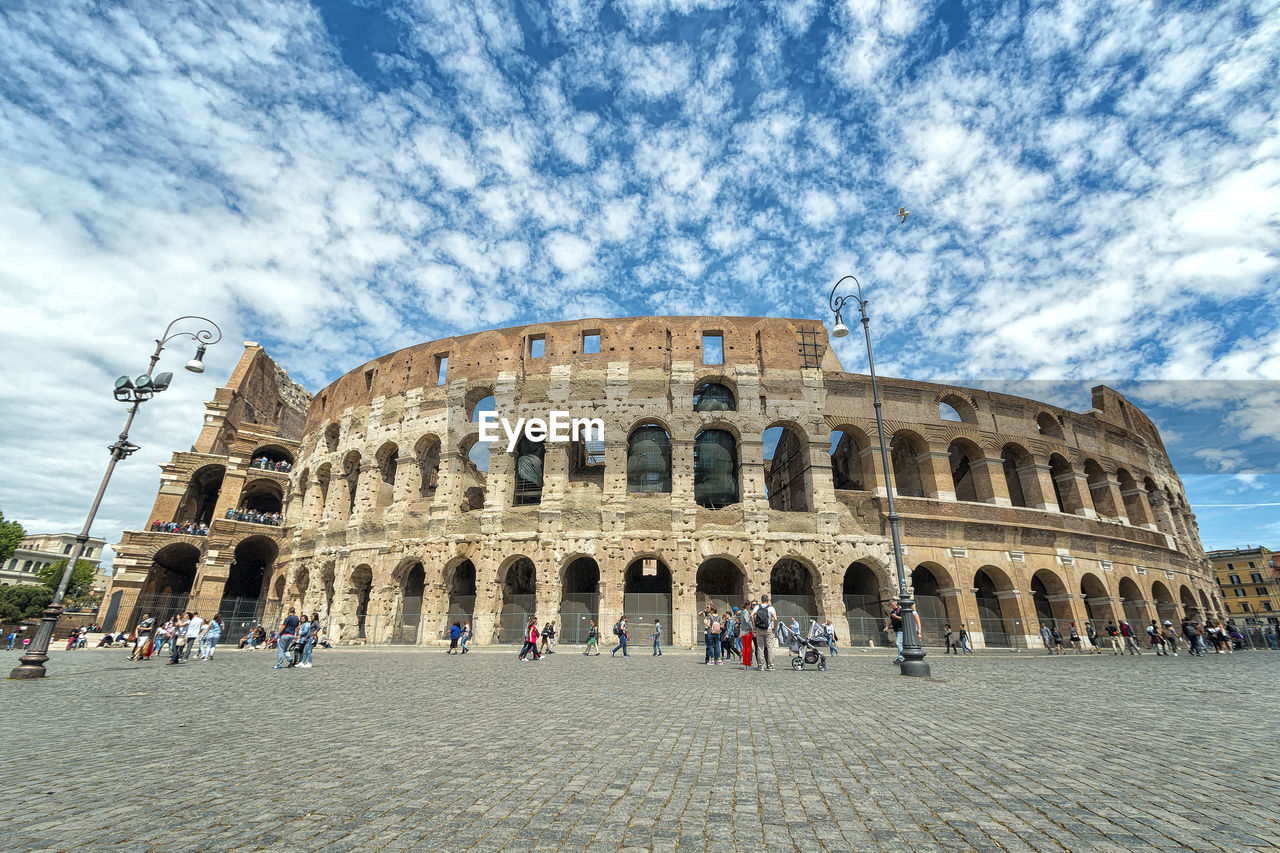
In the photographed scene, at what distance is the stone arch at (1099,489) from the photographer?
29.0 metres

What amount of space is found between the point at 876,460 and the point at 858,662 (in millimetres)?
11677

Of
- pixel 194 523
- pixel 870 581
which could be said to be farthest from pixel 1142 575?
pixel 194 523

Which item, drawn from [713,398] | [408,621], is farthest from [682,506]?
[408,621]

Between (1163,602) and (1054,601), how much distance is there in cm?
883

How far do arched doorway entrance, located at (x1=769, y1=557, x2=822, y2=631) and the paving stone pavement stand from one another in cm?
1338

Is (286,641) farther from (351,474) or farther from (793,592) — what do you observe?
(793,592)

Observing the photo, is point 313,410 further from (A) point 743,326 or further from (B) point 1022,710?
(B) point 1022,710

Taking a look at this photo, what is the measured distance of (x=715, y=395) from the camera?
2648 centimetres

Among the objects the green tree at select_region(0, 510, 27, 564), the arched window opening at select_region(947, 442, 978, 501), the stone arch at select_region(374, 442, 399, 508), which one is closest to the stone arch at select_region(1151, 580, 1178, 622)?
the arched window opening at select_region(947, 442, 978, 501)

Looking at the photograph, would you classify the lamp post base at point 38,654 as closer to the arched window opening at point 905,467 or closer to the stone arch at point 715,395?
the stone arch at point 715,395

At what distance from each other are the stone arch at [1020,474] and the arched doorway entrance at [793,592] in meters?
10.3

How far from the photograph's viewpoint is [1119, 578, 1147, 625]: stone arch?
27.5 meters

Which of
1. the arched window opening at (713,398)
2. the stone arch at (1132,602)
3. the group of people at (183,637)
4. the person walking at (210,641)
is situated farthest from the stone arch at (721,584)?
the stone arch at (1132,602)

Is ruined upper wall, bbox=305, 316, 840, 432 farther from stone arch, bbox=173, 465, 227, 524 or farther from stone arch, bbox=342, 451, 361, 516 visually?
stone arch, bbox=173, 465, 227, 524
